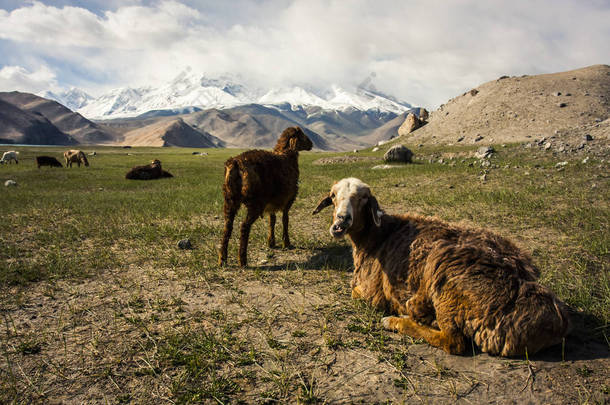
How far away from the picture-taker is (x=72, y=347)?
3998 millimetres

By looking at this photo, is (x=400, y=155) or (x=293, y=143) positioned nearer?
(x=293, y=143)

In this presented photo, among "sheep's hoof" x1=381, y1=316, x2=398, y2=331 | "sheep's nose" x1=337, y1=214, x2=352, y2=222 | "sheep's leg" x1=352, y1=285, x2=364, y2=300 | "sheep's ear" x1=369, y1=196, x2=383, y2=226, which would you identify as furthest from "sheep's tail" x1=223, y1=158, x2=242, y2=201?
"sheep's hoof" x1=381, y1=316, x2=398, y2=331

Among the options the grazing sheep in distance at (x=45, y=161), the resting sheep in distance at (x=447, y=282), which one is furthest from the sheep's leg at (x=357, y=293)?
the grazing sheep in distance at (x=45, y=161)

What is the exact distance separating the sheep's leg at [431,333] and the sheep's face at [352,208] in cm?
147

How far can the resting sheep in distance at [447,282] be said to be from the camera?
352cm

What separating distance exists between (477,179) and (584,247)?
953cm

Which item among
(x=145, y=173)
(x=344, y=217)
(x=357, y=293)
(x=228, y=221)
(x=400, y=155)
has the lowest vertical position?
(x=357, y=293)

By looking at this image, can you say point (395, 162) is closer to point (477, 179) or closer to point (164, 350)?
point (477, 179)

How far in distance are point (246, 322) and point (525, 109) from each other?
46.2 m

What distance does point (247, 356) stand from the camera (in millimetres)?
3818

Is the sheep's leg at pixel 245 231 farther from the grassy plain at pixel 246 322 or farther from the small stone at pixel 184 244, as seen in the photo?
the small stone at pixel 184 244

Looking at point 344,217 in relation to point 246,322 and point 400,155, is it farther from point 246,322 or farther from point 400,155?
point 400,155

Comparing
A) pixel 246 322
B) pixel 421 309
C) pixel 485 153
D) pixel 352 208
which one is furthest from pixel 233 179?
pixel 485 153

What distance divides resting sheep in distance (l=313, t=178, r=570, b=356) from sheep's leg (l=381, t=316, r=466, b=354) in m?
0.01
